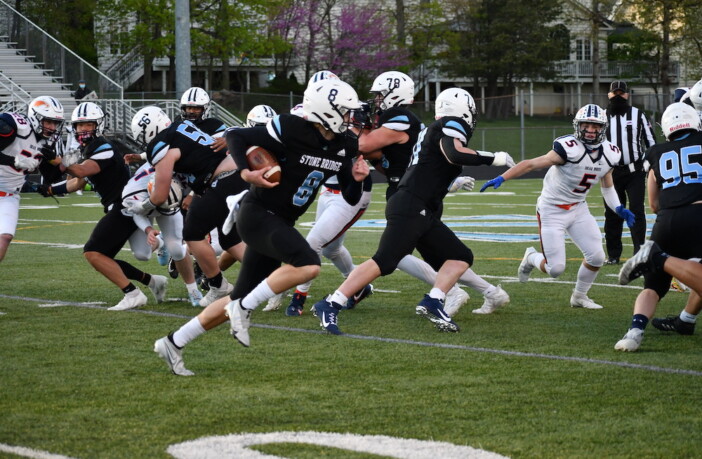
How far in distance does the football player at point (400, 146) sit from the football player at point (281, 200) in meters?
1.71

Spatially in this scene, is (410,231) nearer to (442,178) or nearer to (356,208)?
(442,178)

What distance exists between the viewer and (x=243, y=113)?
3078 centimetres

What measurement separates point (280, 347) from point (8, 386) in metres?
1.71

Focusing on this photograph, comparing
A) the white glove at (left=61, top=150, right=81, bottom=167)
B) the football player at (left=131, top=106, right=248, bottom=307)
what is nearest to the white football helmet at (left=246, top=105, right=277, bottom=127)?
the football player at (left=131, top=106, right=248, bottom=307)

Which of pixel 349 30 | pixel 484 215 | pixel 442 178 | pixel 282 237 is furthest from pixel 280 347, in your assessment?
pixel 349 30

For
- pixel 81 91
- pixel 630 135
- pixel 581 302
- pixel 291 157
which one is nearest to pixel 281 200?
→ pixel 291 157

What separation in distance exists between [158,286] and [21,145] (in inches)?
60.3

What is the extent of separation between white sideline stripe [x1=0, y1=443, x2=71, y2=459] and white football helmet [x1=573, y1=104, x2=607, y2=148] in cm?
513

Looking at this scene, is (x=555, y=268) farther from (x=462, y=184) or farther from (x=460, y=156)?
(x=460, y=156)

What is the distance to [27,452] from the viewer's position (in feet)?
13.9

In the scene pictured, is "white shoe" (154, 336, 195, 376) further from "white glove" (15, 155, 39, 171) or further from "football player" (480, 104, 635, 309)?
"football player" (480, 104, 635, 309)

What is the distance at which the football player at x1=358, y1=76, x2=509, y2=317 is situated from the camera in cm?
771

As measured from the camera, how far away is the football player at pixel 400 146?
25.3 ft

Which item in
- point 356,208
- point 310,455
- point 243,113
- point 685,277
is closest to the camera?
point 310,455
